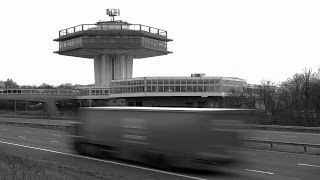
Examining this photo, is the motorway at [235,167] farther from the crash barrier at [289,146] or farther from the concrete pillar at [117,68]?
the concrete pillar at [117,68]

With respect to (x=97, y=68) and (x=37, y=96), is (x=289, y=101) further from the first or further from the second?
(x=97, y=68)

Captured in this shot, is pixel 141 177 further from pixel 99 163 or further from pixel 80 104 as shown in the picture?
pixel 80 104

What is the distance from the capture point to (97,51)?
382 ft

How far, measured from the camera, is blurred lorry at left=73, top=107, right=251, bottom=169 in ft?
47.1

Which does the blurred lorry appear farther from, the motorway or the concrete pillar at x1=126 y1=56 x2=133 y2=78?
the concrete pillar at x1=126 y1=56 x2=133 y2=78

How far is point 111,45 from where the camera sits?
371 ft

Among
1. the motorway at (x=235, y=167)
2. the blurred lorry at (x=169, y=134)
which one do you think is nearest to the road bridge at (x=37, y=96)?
the motorway at (x=235, y=167)

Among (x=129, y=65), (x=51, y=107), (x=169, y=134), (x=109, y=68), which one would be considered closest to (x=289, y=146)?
(x=169, y=134)

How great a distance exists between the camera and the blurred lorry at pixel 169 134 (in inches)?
566

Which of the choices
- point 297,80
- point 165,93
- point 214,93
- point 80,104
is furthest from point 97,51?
point 297,80

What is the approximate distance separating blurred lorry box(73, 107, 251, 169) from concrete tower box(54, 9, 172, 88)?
95230 millimetres

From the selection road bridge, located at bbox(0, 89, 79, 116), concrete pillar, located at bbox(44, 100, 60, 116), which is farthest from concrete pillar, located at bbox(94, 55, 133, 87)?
concrete pillar, located at bbox(44, 100, 60, 116)

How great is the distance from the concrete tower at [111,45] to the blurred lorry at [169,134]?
95.2 m

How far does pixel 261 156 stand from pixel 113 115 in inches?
276
